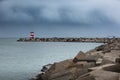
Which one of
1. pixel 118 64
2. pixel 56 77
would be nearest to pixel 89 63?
pixel 56 77

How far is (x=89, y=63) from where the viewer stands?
12586mm

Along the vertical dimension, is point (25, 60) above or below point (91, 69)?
below

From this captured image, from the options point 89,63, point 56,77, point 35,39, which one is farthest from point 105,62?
point 35,39

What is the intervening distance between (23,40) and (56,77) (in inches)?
5518

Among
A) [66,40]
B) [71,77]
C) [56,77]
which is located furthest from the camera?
[66,40]

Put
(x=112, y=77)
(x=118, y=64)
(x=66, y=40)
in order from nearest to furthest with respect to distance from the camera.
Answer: (x=112, y=77)
(x=118, y=64)
(x=66, y=40)

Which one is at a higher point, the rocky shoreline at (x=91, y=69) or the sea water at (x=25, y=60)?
the rocky shoreline at (x=91, y=69)

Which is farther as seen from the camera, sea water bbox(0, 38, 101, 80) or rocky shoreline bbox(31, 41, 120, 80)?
sea water bbox(0, 38, 101, 80)

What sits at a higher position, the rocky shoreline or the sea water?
the rocky shoreline

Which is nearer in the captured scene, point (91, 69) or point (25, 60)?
point (91, 69)

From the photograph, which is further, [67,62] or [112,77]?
[67,62]

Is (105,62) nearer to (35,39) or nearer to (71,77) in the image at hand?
(71,77)

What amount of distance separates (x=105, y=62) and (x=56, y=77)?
185 centimetres

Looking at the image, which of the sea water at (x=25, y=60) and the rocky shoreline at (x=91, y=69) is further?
the sea water at (x=25, y=60)
